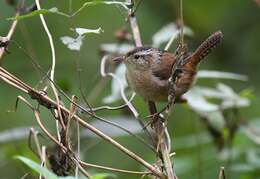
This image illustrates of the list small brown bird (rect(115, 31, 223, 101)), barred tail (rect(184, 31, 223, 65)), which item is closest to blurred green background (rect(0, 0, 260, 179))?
small brown bird (rect(115, 31, 223, 101))

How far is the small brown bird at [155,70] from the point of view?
3.55m

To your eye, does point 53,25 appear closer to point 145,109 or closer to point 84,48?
point 84,48

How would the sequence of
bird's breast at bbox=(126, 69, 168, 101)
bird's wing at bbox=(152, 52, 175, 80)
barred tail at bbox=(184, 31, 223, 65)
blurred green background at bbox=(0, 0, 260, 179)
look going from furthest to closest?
blurred green background at bbox=(0, 0, 260, 179) < bird's wing at bbox=(152, 52, 175, 80) < bird's breast at bbox=(126, 69, 168, 101) < barred tail at bbox=(184, 31, 223, 65)

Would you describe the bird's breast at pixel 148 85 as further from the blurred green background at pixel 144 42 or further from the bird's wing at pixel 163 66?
the blurred green background at pixel 144 42

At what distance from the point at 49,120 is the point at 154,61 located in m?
1.82

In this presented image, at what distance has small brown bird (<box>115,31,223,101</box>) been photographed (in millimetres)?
3553

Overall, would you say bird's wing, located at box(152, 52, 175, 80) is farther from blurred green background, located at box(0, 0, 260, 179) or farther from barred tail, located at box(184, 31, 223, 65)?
blurred green background, located at box(0, 0, 260, 179)

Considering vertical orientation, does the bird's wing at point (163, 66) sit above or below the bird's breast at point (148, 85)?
above

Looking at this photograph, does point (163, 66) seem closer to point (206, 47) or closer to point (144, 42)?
point (206, 47)

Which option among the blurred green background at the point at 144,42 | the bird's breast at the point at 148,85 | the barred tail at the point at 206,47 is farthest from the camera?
the blurred green background at the point at 144,42

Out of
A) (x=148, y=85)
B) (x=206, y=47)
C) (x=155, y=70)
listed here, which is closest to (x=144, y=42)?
(x=155, y=70)

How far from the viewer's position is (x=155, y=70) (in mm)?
3770

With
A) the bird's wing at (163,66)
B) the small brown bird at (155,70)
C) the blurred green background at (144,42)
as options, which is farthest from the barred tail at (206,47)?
the blurred green background at (144,42)

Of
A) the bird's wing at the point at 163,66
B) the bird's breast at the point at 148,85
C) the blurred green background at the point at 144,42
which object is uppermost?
the blurred green background at the point at 144,42
